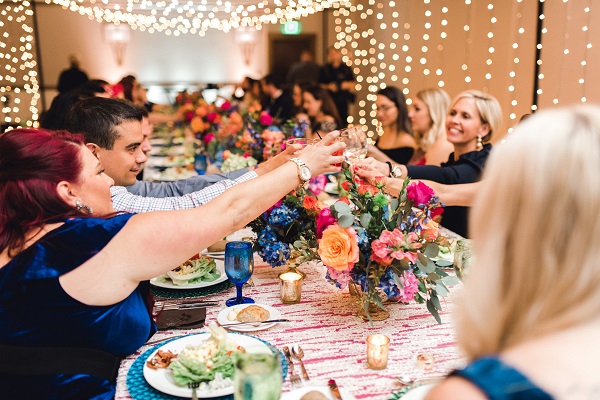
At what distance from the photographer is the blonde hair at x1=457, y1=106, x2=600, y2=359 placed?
695mm

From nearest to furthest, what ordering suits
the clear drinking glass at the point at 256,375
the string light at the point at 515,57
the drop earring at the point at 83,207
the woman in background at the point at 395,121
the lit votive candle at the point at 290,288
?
the clear drinking glass at the point at 256,375 → the drop earring at the point at 83,207 → the lit votive candle at the point at 290,288 → the woman in background at the point at 395,121 → the string light at the point at 515,57

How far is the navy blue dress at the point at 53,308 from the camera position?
47.9 inches

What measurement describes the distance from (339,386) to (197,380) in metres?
0.31

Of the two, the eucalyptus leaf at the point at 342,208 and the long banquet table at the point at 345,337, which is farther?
the eucalyptus leaf at the point at 342,208

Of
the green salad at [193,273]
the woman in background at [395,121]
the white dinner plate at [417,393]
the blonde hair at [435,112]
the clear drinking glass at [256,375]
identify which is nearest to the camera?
the clear drinking glass at [256,375]

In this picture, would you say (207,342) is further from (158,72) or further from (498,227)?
(158,72)

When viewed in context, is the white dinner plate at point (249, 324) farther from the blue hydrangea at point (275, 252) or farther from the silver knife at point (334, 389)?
the silver knife at point (334, 389)

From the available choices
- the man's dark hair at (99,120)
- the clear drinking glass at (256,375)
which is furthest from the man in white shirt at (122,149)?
the clear drinking glass at (256,375)

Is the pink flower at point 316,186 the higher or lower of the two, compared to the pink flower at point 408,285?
higher

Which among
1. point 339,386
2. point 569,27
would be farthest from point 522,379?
point 569,27

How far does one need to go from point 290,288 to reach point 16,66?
335 inches

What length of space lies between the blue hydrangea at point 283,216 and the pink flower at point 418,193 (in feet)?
1.51

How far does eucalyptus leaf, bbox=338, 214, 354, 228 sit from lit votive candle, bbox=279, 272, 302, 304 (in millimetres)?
315

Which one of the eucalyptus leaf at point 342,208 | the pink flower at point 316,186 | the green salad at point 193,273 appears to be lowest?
the green salad at point 193,273
